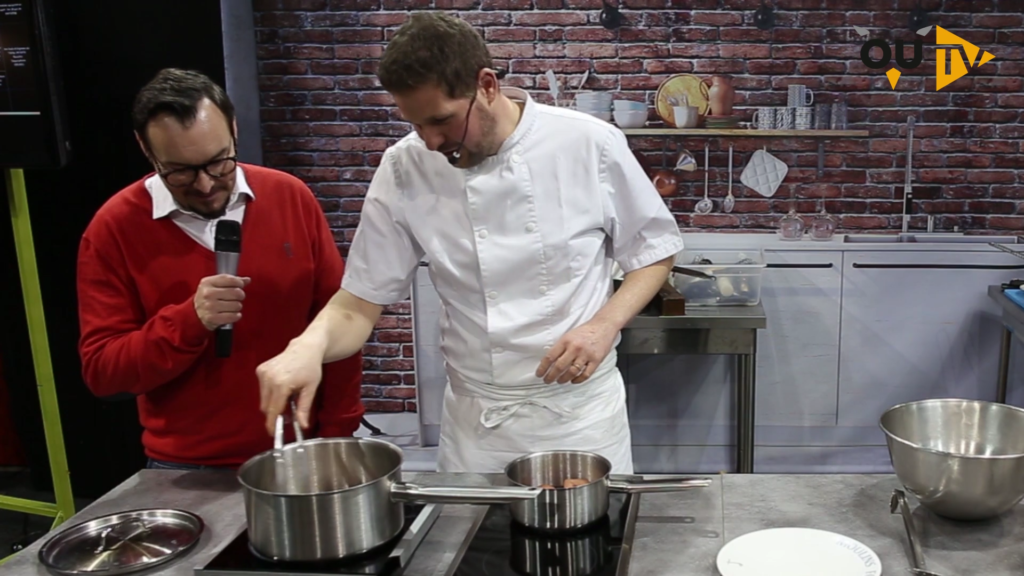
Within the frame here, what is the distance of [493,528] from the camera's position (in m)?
1.39

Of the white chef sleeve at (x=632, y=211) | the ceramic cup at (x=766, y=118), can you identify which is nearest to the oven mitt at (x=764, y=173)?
the ceramic cup at (x=766, y=118)

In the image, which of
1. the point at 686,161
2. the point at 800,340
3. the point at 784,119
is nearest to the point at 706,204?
the point at 686,161

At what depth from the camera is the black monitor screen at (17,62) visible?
276cm

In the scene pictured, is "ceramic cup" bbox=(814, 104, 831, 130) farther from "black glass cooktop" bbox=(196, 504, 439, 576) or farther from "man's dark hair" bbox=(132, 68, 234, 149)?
"black glass cooktop" bbox=(196, 504, 439, 576)

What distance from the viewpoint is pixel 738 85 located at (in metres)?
4.07

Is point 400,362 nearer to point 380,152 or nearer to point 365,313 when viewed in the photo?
point 380,152

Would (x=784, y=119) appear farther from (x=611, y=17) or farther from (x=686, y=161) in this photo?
(x=611, y=17)

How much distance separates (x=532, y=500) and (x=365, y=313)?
688 millimetres

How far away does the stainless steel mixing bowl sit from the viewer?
1.32 m

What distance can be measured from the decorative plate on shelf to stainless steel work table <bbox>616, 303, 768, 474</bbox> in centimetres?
103

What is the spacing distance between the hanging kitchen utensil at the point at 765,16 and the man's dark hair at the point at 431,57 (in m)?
2.75

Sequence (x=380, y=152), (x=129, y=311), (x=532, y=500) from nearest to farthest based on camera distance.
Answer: (x=532, y=500)
(x=129, y=311)
(x=380, y=152)

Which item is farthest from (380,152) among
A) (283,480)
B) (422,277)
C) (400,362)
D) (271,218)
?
(283,480)

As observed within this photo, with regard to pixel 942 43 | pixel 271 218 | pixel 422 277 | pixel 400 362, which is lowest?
pixel 400 362
